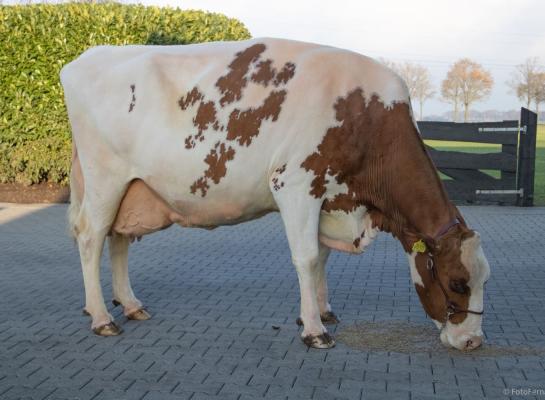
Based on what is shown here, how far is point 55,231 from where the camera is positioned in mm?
12234

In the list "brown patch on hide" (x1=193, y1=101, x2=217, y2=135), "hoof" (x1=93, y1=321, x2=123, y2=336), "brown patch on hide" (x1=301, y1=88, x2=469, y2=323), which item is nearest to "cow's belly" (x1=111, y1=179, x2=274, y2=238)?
"brown patch on hide" (x1=193, y1=101, x2=217, y2=135)

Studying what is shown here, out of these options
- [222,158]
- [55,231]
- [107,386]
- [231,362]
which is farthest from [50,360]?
[55,231]

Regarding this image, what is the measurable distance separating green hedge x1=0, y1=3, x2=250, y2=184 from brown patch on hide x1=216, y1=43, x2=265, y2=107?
32.0ft

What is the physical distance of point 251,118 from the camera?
6.07 m

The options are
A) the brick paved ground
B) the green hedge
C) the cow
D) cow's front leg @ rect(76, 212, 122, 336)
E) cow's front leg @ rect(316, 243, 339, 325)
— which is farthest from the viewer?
the green hedge

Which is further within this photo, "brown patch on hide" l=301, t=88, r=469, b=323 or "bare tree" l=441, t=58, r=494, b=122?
"bare tree" l=441, t=58, r=494, b=122

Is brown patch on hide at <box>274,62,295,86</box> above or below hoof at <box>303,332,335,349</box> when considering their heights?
above

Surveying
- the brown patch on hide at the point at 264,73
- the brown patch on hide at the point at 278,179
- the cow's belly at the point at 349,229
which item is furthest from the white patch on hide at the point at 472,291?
the brown patch on hide at the point at 264,73

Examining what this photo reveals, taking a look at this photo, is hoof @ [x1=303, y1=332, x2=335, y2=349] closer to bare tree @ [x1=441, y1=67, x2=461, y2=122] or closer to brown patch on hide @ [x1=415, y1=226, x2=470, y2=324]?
brown patch on hide @ [x1=415, y1=226, x2=470, y2=324]

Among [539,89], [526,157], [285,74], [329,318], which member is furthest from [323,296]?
[539,89]

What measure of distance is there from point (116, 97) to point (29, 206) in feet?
30.3

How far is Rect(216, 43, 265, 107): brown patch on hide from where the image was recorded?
20.3 ft

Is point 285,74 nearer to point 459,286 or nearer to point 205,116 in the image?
point 205,116

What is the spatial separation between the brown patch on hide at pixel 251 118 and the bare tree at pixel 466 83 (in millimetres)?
90009
